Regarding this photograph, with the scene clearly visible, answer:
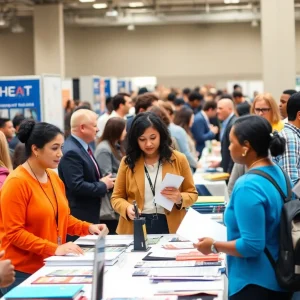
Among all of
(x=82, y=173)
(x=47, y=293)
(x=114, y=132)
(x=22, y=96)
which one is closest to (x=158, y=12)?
(x=22, y=96)

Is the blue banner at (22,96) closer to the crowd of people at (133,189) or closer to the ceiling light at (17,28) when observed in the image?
the crowd of people at (133,189)

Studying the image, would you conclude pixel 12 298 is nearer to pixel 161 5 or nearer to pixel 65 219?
pixel 65 219

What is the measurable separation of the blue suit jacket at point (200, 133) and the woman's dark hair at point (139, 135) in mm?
6491

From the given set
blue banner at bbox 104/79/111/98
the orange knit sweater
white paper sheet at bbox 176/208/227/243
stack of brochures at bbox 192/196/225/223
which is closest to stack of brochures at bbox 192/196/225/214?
stack of brochures at bbox 192/196/225/223

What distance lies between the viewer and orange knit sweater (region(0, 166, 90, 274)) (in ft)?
12.2

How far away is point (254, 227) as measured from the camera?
9.69 feet

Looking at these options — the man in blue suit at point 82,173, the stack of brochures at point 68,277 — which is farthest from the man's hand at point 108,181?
the stack of brochures at point 68,277

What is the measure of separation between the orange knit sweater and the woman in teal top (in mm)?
1012

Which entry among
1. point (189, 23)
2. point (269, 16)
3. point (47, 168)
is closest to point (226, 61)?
point (189, 23)

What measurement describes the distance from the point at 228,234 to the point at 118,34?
23408 mm

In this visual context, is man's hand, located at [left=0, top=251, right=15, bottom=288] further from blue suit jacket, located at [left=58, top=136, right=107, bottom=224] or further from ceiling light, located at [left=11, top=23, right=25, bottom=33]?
ceiling light, located at [left=11, top=23, right=25, bottom=33]

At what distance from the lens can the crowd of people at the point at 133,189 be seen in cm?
303

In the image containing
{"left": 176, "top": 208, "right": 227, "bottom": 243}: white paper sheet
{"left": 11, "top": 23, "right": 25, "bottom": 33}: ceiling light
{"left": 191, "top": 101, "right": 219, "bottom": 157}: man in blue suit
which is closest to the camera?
{"left": 176, "top": 208, "right": 227, "bottom": 243}: white paper sheet

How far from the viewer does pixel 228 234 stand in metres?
3.11
